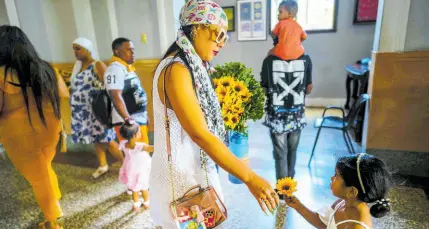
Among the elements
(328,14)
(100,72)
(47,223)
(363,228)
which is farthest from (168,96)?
(328,14)

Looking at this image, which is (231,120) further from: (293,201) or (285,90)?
(285,90)

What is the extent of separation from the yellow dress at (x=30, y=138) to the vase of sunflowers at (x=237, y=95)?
3.92ft

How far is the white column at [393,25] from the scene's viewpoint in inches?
97.5

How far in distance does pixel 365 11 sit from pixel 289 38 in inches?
138

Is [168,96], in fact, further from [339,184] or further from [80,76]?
[80,76]

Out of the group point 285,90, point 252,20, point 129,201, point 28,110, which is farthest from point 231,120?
point 252,20

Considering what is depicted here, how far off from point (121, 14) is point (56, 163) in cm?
196

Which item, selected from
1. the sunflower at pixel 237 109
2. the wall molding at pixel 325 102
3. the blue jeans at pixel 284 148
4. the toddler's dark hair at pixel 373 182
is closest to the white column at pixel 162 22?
the blue jeans at pixel 284 148

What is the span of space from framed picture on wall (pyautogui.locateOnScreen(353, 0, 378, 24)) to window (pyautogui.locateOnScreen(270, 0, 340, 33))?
1.11 ft

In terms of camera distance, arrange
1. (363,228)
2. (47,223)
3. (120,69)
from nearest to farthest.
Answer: (363,228)
(47,223)
(120,69)

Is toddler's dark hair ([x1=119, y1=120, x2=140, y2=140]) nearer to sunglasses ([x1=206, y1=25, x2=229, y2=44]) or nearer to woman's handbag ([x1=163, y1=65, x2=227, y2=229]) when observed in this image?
woman's handbag ([x1=163, y1=65, x2=227, y2=229])

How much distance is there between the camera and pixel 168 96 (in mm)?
968

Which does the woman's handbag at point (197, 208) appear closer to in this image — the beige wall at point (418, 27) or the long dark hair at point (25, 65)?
the long dark hair at point (25, 65)

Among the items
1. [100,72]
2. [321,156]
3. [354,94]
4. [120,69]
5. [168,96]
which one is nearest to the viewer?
[168,96]
